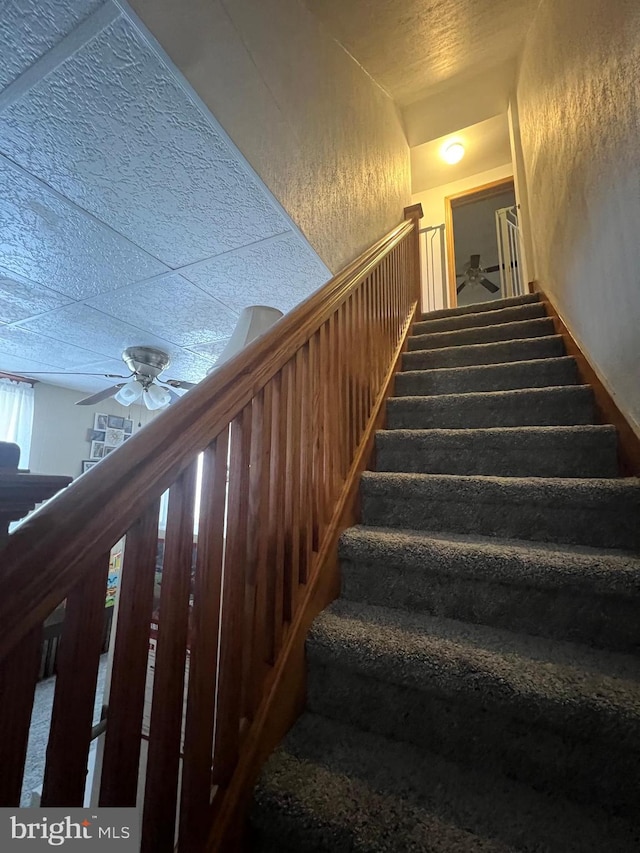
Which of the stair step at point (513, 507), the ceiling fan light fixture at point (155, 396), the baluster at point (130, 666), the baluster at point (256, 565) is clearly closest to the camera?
the baluster at point (130, 666)

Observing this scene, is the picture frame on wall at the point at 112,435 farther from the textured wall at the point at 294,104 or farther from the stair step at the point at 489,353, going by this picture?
the stair step at the point at 489,353

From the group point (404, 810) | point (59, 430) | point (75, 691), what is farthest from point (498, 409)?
point (59, 430)

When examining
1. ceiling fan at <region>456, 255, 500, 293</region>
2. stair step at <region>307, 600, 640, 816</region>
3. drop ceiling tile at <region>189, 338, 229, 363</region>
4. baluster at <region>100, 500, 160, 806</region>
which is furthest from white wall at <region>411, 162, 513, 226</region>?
baluster at <region>100, 500, 160, 806</region>

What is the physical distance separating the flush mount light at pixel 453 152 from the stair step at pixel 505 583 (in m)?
4.37

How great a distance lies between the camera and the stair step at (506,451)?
4.25 feet

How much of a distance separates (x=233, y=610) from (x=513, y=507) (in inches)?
35.5

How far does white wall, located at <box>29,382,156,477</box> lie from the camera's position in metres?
4.48

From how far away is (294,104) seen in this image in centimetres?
160

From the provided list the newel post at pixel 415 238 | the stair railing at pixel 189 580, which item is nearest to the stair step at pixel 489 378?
the stair railing at pixel 189 580

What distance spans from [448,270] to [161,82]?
3.81 metres

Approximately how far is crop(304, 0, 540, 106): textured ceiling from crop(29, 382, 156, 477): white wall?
13.4 ft

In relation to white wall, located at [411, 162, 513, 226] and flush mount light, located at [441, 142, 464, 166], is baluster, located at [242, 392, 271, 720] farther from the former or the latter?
white wall, located at [411, 162, 513, 226]

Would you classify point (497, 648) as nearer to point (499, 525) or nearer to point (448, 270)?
point (499, 525)

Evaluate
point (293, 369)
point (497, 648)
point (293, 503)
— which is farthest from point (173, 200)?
point (497, 648)
